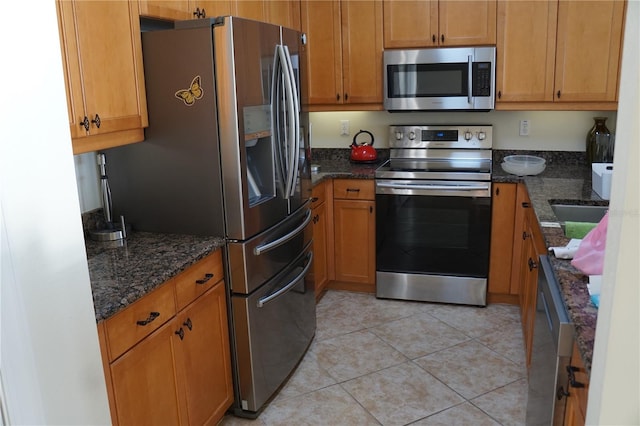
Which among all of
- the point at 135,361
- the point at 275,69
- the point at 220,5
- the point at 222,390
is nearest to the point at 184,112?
the point at 275,69

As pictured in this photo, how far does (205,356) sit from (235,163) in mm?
803

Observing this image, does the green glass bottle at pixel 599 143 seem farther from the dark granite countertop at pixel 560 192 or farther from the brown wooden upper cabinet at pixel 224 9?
the brown wooden upper cabinet at pixel 224 9

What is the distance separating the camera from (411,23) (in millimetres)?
3637

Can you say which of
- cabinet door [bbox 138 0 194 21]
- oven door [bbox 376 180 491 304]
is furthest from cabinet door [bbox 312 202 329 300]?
cabinet door [bbox 138 0 194 21]

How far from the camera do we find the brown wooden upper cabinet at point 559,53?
332 cm

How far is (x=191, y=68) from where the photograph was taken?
218cm

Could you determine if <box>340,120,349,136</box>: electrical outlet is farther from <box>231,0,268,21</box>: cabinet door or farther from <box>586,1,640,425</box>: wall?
<box>586,1,640,425</box>: wall

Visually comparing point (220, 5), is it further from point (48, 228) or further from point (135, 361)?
point (48, 228)

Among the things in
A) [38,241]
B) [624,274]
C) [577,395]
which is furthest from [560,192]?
[38,241]

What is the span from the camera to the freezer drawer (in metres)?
2.44

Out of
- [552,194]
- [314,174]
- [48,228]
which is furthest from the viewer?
[314,174]

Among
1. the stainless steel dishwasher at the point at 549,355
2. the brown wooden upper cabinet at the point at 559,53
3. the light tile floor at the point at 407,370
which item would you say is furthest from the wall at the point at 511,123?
the stainless steel dishwasher at the point at 549,355

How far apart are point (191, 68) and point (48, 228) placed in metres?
1.70

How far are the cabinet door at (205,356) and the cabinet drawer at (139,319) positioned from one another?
0.11 metres
